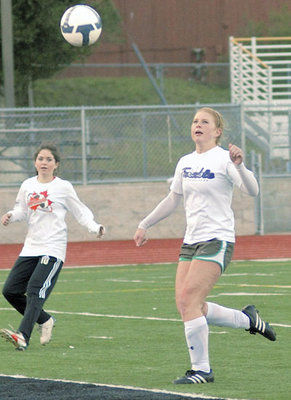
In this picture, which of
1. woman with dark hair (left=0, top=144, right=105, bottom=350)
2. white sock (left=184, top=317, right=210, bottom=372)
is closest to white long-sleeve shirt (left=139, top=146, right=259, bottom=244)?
white sock (left=184, top=317, right=210, bottom=372)

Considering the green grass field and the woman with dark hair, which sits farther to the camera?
the woman with dark hair

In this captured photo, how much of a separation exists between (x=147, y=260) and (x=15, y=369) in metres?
11.0

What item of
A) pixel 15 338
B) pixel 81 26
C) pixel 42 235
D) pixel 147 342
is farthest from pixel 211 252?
pixel 81 26

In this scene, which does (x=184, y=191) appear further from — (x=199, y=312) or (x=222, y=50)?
(x=222, y=50)

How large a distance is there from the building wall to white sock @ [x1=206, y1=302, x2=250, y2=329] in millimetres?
37503

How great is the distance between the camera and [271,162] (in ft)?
85.0

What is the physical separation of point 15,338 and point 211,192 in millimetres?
2448

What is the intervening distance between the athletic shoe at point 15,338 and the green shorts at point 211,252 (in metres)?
2.08

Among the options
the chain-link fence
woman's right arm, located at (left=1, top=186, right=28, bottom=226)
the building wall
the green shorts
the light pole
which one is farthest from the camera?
the building wall

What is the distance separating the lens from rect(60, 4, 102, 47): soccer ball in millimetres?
18797

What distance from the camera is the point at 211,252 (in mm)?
8445

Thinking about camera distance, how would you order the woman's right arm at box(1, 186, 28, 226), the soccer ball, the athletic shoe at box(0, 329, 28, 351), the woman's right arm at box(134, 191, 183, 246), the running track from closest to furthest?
the woman's right arm at box(134, 191, 183, 246) → the athletic shoe at box(0, 329, 28, 351) → the woman's right arm at box(1, 186, 28, 226) → the soccer ball → the running track

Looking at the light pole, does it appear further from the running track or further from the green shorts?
the green shorts

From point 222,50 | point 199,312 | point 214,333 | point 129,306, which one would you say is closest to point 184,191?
point 199,312
